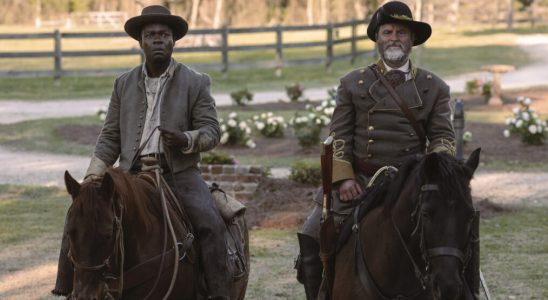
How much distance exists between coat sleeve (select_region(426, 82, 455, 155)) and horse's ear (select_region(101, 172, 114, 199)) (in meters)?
1.93

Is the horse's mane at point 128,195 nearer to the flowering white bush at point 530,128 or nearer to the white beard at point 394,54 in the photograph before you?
the white beard at point 394,54

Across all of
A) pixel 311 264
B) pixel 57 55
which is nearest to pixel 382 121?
pixel 311 264

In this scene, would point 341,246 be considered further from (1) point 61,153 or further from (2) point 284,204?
(1) point 61,153

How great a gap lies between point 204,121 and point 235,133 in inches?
516

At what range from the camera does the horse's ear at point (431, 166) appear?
531 centimetres

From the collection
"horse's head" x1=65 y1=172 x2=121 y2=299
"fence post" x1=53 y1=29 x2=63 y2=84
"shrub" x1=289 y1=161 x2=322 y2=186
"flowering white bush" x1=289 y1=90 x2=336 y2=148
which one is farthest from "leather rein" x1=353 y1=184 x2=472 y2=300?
"fence post" x1=53 y1=29 x2=63 y2=84

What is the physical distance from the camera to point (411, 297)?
5.89 m

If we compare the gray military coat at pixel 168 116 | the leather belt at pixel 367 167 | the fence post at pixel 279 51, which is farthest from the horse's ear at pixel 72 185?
the fence post at pixel 279 51

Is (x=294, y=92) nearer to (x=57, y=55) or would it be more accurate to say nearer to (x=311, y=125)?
(x=311, y=125)

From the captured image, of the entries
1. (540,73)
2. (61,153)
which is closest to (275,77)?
(540,73)

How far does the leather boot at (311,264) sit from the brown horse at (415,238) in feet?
1.16

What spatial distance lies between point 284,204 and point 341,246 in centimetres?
752

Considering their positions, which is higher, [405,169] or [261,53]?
[405,169]

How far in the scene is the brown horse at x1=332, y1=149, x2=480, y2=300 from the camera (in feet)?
17.0
